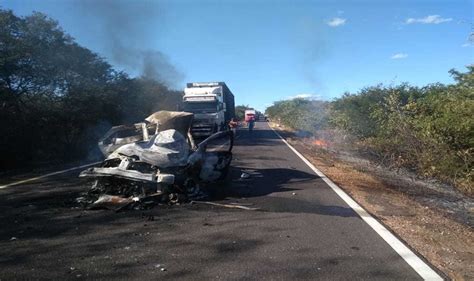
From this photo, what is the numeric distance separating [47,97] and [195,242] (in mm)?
14368

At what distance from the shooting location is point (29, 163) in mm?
14531

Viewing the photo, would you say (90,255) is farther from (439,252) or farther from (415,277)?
(439,252)

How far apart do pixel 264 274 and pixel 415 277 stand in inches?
57.3

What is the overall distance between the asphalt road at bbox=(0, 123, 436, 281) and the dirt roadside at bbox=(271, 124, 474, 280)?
1.55ft

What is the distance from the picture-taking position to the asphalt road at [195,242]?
4.48 metres

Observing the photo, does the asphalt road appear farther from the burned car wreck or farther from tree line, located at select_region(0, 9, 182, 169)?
tree line, located at select_region(0, 9, 182, 169)

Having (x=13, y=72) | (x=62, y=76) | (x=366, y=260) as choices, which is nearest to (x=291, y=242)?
(x=366, y=260)

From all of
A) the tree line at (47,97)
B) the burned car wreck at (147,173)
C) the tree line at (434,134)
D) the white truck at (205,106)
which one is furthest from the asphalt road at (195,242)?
the white truck at (205,106)

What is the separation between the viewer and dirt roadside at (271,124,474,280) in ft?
17.0

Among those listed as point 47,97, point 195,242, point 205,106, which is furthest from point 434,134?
point 205,106

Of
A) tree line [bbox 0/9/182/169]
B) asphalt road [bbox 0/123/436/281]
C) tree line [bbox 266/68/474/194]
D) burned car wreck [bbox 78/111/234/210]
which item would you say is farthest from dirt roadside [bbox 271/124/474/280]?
tree line [bbox 0/9/182/169]

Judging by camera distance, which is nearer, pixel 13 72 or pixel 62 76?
pixel 13 72

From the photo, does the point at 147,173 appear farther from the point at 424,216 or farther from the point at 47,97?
the point at 47,97

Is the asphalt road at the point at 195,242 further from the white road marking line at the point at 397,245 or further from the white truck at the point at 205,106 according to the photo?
the white truck at the point at 205,106
